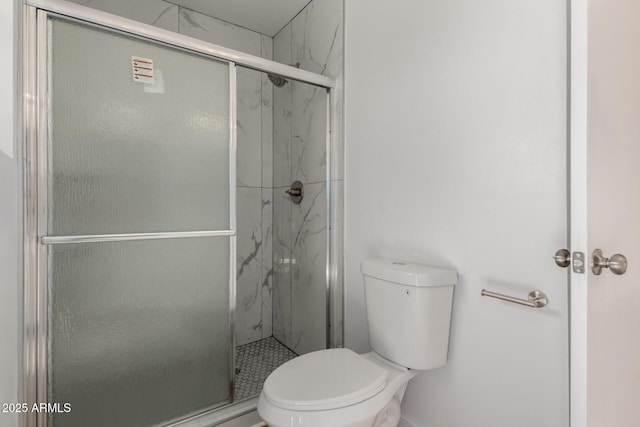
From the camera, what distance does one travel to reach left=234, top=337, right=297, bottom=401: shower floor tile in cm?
181

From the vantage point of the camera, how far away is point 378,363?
4.38 feet

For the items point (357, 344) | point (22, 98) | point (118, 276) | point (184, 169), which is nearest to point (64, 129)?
point (22, 98)

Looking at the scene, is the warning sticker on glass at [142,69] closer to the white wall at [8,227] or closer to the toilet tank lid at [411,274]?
the white wall at [8,227]

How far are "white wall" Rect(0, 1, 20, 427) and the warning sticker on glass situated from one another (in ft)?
1.16

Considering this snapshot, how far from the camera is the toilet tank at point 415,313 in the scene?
1.20m

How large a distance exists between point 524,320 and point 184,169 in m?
1.40
